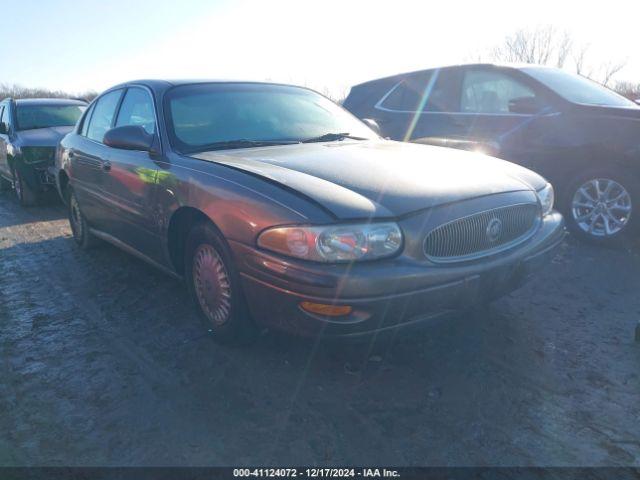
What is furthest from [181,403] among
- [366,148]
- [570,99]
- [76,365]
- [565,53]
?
[565,53]

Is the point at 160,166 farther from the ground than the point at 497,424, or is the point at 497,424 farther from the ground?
the point at 160,166

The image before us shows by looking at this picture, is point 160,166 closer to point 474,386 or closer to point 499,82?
point 474,386

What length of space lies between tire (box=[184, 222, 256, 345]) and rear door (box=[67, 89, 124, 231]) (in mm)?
1491

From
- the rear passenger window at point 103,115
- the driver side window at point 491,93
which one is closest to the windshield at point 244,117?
the rear passenger window at point 103,115

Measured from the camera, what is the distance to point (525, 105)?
5133 mm

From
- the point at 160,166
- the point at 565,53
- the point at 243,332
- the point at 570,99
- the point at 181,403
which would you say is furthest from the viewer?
the point at 565,53

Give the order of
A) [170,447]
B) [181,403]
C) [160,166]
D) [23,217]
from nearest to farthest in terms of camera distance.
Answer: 1. [170,447]
2. [181,403]
3. [160,166]
4. [23,217]

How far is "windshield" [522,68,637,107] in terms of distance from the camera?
16.9 ft

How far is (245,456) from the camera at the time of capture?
221 centimetres

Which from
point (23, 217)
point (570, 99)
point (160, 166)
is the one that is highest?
point (570, 99)

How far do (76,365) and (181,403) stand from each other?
0.84m

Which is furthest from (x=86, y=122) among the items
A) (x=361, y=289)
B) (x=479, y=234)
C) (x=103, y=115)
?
(x=479, y=234)

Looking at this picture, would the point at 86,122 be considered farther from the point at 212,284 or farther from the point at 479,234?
the point at 479,234

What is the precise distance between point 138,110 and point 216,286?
182cm
